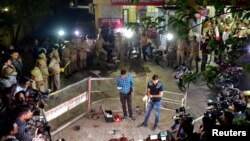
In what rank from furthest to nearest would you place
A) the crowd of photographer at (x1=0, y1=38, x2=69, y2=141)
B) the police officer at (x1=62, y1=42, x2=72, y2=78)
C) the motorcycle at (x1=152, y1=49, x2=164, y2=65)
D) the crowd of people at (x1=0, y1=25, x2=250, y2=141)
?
the motorcycle at (x1=152, y1=49, x2=164, y2=65), the police officer at (x1=62, y1=42, x2=72, y2=78), the crowd of people at (x1=0, y1=25, x2=250, y2=141), the crowd of photographer at (x1=0, y1=38, x2=69, y2=141)

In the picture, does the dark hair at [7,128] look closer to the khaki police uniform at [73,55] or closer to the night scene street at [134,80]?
the night scene street at [134,80]

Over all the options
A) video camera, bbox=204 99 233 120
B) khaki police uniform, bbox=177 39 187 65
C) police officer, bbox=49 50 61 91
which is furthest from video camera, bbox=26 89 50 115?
khaki police uniform, bbox=177 39 187 65

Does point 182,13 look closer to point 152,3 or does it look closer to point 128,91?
point 128,91

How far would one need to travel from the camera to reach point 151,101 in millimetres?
11133

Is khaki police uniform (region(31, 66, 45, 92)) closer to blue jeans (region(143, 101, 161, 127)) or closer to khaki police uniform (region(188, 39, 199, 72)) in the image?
blue jeans (region(143, 101, 161, 127))

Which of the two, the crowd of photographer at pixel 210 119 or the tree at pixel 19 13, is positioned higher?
the tree at pixel 19 13

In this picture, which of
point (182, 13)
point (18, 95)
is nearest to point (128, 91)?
point (18, 95)

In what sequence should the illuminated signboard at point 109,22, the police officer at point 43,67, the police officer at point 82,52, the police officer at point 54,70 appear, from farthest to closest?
the illuminated signboard at point 109,22, the police officer at point 82,52, the police officer at point 54,70, the police officer at point 43,67

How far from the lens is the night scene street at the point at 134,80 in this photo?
4.52 meters

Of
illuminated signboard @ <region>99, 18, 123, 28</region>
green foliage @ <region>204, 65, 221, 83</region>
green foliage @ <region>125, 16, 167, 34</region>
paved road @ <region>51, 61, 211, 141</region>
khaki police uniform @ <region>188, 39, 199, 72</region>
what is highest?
green foliage @ <region>125, 16, 167, 34</region>

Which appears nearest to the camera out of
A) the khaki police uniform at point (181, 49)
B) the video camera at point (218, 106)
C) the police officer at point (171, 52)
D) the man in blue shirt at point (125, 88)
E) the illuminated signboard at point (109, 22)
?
the video camera at point (218, 106)

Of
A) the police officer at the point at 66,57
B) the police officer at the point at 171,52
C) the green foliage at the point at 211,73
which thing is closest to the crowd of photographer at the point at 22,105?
the police officer at the point at 66,57

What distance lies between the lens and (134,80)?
49.3 feet

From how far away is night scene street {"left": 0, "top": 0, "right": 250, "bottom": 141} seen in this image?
452 centimetres
